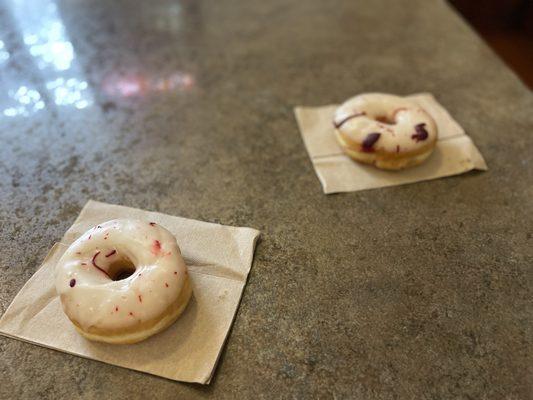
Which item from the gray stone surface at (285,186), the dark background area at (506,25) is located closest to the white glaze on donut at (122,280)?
the gray stone surface at (285,186)

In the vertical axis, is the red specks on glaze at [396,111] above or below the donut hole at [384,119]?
above

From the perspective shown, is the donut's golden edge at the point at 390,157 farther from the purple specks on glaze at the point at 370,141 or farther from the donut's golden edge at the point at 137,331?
the donut's golden edge at the point at 137,331

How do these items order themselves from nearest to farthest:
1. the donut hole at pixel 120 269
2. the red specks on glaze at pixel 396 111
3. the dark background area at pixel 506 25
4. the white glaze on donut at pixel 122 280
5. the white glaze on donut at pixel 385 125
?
the white glaze on donut at pixel 122 280
the donut hole at pixel 120 269
the white glaze on donut at pixel 385 125
the red specks on glaze at pixel 396 111
the dark background area at pixel 506 25

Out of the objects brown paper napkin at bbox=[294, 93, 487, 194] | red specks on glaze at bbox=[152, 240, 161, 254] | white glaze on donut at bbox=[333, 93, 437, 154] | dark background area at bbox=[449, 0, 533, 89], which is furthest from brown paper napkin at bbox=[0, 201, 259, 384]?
dark background area at bbox=[449, 0, 533, 89]

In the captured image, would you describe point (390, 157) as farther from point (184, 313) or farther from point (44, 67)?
point (44, 67)

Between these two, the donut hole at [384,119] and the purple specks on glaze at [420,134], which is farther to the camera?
the donut hole at [384,119]

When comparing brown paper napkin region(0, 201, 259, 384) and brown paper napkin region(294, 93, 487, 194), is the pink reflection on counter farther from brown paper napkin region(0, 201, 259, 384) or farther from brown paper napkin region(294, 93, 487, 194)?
brown paper napkin region(0, 201, 259, 384)

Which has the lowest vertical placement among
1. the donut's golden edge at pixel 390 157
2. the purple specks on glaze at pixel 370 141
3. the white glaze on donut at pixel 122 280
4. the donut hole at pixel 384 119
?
the donut's golden edge at pixel 390 157

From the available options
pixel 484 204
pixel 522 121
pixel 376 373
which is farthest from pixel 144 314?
pixel 522 121
